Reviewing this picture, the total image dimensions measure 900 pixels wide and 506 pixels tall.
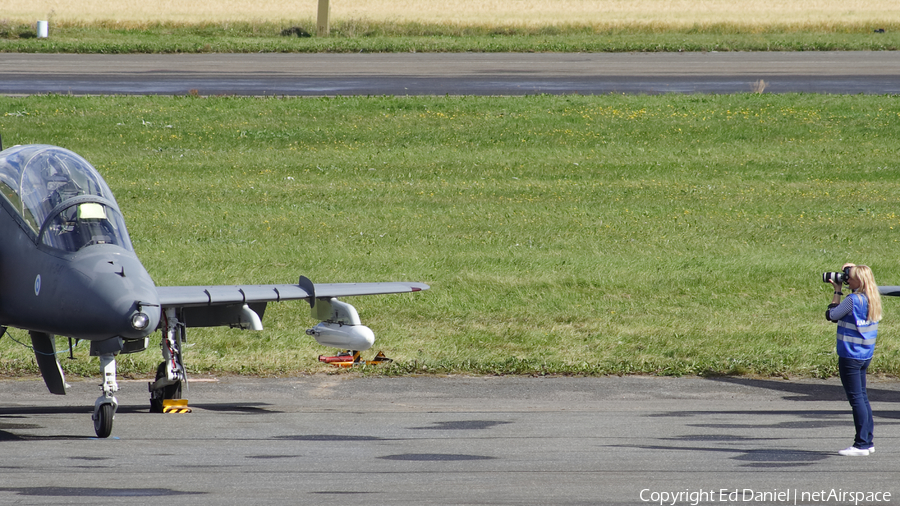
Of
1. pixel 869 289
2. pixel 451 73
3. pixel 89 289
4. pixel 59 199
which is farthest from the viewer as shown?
pixel 451 73

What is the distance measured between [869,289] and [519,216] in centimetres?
1225

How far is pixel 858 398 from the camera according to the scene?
966 cm

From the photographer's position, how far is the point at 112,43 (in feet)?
147

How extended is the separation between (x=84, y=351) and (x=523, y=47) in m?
33.4

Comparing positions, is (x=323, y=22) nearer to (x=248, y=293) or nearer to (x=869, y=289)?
(x=248, y=293)

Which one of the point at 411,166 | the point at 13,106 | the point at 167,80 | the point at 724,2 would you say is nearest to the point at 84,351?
the point at 411,166

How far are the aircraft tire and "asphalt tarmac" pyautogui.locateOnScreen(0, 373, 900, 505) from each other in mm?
121

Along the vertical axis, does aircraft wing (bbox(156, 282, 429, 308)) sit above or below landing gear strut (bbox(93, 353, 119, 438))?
above

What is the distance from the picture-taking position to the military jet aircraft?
9.20 metres

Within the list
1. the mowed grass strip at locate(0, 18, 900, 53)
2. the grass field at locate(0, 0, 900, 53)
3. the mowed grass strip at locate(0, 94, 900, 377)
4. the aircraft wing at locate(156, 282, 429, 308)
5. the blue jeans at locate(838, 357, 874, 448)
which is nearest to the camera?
the blue jeans at locate(838, 357, 874, 448)

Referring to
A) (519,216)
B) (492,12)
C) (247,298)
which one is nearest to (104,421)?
(247,298)

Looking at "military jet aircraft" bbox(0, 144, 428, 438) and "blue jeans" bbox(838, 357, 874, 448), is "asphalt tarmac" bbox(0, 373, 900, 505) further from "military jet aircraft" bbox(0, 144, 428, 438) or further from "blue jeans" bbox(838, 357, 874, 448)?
"military jet aircraft" bbox(0, 144, 428, 438)

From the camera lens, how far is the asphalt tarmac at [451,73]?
34.3 metres

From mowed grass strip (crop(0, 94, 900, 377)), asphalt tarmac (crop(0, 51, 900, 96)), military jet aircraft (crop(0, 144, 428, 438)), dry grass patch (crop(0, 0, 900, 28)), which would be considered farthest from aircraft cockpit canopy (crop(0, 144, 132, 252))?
dry grass patch (crop(0, 0, 900, 28))
